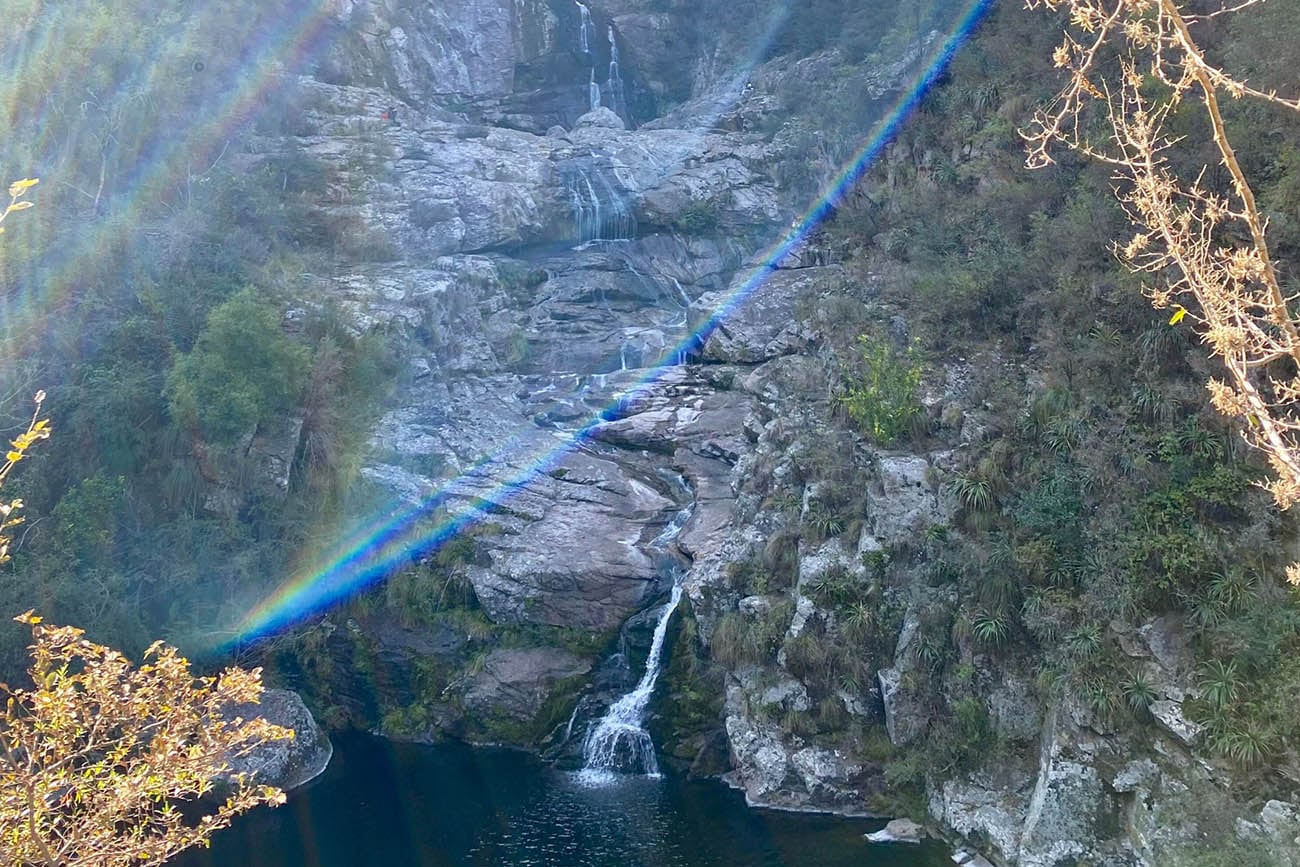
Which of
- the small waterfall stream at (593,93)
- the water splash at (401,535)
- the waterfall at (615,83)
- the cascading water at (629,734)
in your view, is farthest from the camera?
the waterfall at (615,83)

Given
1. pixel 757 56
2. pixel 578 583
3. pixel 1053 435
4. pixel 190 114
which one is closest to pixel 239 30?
pixel 190 114

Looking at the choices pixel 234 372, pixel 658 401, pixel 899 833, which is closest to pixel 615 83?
pixel 658 401

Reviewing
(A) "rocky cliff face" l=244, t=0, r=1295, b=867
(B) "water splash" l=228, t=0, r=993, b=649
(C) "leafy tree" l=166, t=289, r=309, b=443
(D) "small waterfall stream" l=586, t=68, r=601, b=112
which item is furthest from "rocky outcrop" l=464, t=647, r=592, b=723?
(D) "small waterfall stream" l=586, t=68, r=601, b=112

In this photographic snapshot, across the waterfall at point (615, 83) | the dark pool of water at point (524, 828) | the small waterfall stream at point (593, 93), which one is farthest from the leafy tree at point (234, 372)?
the waterfall at point (615, 83)

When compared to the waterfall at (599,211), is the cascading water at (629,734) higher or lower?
lower

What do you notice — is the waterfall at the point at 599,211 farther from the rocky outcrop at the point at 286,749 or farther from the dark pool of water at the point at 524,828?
the dark pool of water at the point at 524,828

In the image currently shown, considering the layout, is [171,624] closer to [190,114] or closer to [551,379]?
[551,379]

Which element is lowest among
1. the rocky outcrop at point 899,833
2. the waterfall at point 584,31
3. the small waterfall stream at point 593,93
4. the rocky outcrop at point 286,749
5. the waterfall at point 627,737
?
the rocky outcrop at point 286,749
